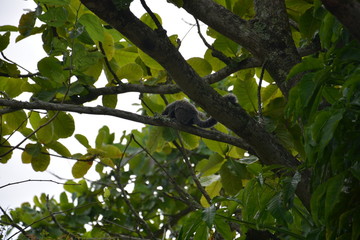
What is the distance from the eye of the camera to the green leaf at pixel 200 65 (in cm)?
299

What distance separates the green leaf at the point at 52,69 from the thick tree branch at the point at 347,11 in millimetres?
1790

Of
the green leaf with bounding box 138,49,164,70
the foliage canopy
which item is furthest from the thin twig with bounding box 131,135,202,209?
the green leaf with bounding box 138,49,164,70

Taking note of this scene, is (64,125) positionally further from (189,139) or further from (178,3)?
(178,3)

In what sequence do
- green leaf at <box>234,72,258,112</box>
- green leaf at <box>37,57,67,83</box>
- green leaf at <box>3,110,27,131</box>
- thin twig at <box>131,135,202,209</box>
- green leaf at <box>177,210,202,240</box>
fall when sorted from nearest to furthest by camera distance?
green leaf at <box>177,210,202,240</box> → green leaf at <box>37,57,67,83</box> → thin twig at <box>131,135,202,209</box> → green leaf at <box>234,72,258,112</box> → green leaf at <box>3,110,27,131</box>

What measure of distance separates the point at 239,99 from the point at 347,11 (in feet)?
5.87

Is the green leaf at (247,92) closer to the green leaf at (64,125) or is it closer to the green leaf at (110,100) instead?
the green leaf at (110,100)

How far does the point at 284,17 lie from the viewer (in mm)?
2457

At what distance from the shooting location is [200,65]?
299 cm

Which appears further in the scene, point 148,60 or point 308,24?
point 148,60

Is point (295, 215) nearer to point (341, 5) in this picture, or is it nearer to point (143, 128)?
point (341, 5)

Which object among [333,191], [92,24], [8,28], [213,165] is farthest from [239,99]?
[333,191]

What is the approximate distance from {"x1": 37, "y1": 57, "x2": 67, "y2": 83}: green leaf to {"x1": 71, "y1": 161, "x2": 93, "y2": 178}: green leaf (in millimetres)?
773

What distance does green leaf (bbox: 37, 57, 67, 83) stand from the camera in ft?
8.53

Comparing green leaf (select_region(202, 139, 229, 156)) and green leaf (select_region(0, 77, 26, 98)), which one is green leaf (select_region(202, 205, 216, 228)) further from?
green leaf (select_region(0, 77, 26, 98))
